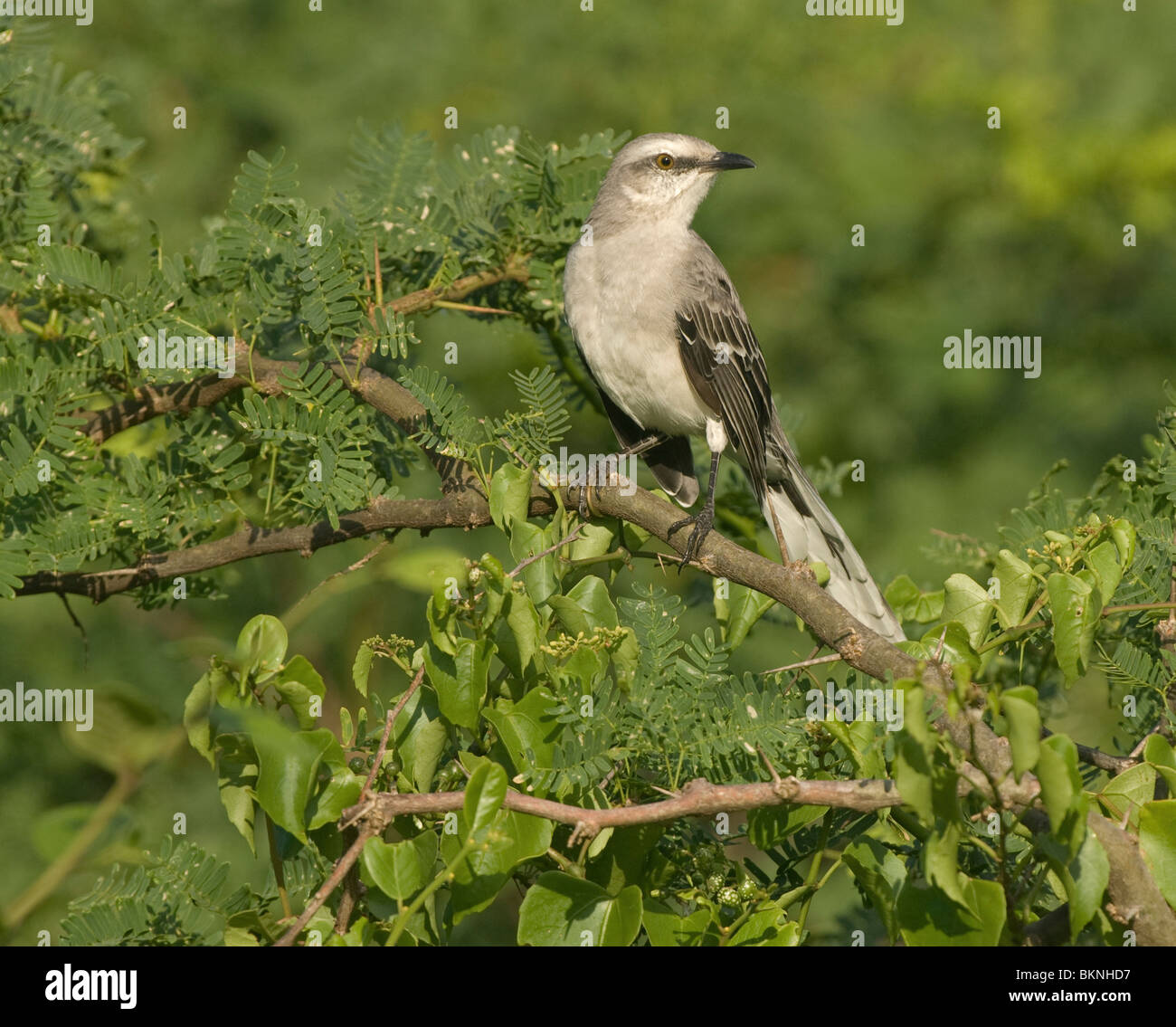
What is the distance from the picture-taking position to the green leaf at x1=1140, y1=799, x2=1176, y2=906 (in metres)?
2.11

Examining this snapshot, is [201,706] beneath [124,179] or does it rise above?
beneath

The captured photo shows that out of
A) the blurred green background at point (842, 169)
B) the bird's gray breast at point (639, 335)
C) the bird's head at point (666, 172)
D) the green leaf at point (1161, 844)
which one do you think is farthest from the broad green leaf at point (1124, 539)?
the blurred green background at point (842, 169)

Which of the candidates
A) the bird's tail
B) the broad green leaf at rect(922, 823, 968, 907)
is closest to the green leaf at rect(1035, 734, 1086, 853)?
the broad green leaf at rect(922, 823, 968, 907)

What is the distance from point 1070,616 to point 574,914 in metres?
1.19

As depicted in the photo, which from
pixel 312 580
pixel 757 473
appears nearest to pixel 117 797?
pixel 757 473

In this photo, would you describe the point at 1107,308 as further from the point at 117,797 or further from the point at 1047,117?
the point at 117,797

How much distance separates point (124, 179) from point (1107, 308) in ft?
20.8

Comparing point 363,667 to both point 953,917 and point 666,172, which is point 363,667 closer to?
point 953,917

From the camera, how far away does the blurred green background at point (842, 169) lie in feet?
23.8

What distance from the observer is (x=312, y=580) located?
6.66m

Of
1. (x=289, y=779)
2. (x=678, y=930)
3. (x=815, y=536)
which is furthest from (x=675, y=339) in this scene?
(x=289, y=779)

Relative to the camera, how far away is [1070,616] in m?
2.48

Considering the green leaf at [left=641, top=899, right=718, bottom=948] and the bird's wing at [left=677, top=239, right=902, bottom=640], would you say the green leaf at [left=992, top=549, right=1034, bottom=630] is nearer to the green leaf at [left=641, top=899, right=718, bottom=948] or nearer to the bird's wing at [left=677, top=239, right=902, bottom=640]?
the green leaf at [left=641, top=899, right=718, bottom=948]

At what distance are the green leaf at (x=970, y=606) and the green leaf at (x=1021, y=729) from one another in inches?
36.0
